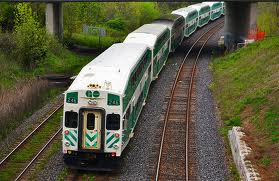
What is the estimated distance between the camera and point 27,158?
20.2 metres

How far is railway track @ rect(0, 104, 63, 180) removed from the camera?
19.0m

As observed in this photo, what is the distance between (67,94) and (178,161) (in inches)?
216

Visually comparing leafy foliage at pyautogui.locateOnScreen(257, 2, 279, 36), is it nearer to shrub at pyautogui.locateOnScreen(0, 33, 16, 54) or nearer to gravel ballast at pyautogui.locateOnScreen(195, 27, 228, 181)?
gravel ballast at pyautogui.locateOnScreen(195, 27, 228, 181)

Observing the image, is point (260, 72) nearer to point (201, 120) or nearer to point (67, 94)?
point (201, 120)

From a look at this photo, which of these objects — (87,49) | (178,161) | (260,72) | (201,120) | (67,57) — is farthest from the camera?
(87,49)

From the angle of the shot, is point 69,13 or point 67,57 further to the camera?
point 69,13

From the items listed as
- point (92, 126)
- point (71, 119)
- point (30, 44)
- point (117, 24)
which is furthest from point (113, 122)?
point (117, 24)

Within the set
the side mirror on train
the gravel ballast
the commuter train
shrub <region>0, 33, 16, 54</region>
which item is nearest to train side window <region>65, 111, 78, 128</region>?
the commuter train

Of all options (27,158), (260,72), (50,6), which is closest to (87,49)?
(50,6)

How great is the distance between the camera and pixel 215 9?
75812mm

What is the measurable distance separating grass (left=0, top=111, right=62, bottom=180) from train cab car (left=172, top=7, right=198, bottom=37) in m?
30.2

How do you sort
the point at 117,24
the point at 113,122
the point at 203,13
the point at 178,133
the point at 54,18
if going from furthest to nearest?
the point at 203,13 → the point at 117,24 → the point at 54,18 → the point at 178,133 → the point at 113,122

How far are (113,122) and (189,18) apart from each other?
129 ft

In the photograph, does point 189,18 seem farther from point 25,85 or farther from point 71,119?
point 71,119
